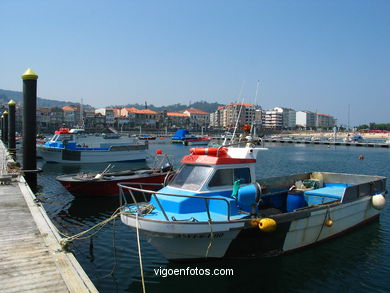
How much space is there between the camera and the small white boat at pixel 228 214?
9109 mm

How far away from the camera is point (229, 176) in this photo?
10930 mm

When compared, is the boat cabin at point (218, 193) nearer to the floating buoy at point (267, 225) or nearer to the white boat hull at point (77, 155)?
the floating buoy at point (267, 225)

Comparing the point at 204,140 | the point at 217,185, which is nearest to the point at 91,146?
the point at 217,185

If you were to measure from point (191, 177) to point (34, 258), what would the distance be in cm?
487

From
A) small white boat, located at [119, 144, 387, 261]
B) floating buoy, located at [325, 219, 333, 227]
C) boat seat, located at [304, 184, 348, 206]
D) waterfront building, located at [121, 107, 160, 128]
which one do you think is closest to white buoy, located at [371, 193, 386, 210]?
small white boat, located at [119, 144, 387, 261]

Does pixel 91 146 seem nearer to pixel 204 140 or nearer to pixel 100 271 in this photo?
pixel 100 271

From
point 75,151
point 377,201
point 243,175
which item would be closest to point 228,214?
point 243,175

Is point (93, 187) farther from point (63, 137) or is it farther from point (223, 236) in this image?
point (63, 137)

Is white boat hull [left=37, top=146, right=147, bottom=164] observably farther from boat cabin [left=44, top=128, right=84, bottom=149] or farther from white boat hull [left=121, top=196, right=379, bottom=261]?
white boat hull [left=121, top=196, right=379, bottom=261]

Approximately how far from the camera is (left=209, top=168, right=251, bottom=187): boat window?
10.6m

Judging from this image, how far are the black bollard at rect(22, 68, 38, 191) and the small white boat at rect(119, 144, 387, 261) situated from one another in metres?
9.97

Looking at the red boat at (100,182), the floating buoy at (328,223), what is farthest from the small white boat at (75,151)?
the floating buoy at (328,223)

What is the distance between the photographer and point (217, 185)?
10633 mm

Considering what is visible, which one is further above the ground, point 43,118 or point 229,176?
point 43,118
